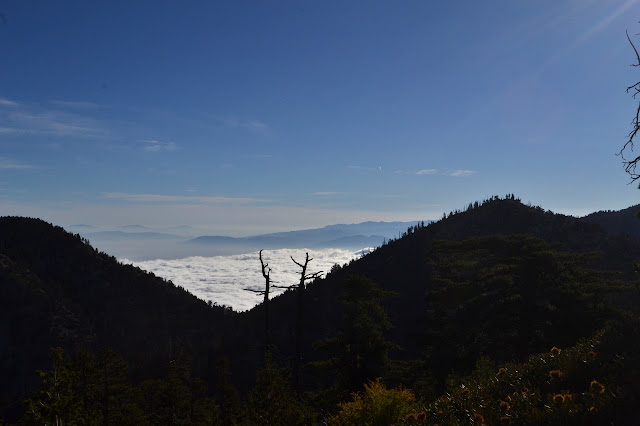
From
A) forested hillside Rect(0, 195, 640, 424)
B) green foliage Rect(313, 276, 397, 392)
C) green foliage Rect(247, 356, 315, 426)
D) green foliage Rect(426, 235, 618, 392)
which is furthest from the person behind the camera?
green foliage Rect(313, 276, 397, 392)

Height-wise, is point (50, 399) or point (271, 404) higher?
point (50, 399)

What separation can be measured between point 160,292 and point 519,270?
539ft

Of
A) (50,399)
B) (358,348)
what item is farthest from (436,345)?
(50,399)

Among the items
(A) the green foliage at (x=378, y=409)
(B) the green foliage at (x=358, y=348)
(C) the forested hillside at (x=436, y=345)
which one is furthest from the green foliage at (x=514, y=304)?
(A) the green foliage at (x=378, y=409)

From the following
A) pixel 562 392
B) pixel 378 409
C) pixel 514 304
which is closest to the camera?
pixel 562 392

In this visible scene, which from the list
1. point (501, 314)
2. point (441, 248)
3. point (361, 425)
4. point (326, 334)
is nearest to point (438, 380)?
point (501, 314)

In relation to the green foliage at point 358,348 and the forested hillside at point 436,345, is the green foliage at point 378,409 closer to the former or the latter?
the forested hillside at point 436,345

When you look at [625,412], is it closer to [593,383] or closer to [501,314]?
[593,383]

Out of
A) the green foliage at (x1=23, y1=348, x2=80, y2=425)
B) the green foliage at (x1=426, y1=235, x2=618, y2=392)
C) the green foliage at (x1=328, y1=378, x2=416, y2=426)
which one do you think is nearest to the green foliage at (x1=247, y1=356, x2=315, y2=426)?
the green foliage at (x1=328, y1=378, x2=416, y2=426)

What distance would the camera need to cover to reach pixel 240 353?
114750mm

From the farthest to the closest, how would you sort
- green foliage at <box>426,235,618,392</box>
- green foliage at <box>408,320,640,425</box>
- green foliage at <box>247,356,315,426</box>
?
1. green foliage at <box>426,235,618,392</box>
2. green foliage at <box>247,356,315,426</box>
3. green foliage at <box>408,320,640,425</box>

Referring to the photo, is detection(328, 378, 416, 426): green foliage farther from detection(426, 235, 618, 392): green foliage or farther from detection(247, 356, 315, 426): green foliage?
detection(426, 235, 618, 392): green foliage

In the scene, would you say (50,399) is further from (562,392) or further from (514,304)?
(514,304)

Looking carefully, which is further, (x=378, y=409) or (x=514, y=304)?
(x=514, y=304)
